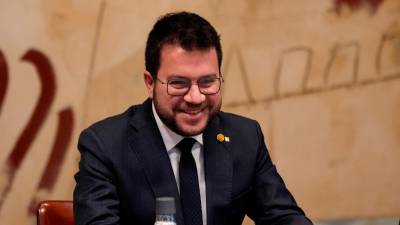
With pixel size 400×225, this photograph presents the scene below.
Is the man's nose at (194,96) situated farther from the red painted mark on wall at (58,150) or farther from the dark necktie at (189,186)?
the red painted mark on wall at (58,150)

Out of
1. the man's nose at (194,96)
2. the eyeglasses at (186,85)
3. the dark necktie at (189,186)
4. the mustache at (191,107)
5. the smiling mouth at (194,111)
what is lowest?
the dark necktie at (189,186)

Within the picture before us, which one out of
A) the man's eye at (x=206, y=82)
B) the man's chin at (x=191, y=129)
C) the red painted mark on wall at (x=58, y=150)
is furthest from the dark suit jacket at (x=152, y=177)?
the red painted mark on wall at (x=58, y=150)

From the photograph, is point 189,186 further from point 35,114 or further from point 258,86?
point 258,86

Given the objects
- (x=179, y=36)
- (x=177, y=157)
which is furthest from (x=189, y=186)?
(x=179, y=36)

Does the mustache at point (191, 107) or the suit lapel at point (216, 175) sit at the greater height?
the mustache at point (191, 107)

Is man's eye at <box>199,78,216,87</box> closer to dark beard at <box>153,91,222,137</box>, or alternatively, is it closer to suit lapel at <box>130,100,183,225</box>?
dark beard at <box>153,91,222,137</box>

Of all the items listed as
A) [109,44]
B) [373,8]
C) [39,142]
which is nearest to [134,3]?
[109,44]

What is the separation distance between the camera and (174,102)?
6.15 ft

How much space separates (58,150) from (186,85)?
1.08m

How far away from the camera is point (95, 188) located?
1.84 metres

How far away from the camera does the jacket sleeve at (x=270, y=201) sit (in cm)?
202

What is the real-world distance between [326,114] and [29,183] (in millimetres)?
1409

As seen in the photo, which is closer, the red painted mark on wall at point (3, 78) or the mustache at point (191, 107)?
the mustache at point (191, 107)

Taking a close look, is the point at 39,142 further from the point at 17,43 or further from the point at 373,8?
the point at 373,8
